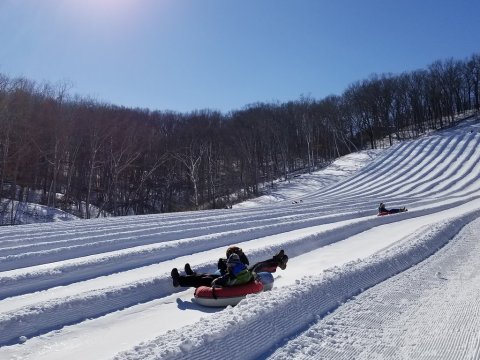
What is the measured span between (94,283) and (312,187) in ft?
125

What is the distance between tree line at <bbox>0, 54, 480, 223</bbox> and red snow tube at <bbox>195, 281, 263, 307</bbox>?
26.0 meters

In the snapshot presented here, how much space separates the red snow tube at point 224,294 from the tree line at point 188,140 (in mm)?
26020

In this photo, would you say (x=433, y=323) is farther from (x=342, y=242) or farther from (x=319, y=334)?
(x=342, y=242)

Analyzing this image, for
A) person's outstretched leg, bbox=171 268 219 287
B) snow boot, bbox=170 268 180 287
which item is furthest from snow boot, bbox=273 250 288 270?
snow boot, bbox=170 268 180 287

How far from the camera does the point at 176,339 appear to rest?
12.3ft

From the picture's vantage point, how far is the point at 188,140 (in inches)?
1981

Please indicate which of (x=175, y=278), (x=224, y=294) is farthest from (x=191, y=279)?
(x=224, y=294)

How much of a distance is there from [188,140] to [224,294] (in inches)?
1785

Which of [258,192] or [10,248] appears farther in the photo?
[258,192]

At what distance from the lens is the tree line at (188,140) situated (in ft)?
112

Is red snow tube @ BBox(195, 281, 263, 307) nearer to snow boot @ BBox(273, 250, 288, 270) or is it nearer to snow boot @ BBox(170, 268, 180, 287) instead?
snow boot @ BBox(170, 268, 180, 287)

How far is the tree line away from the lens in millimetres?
34000

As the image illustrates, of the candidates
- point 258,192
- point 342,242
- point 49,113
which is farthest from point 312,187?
point 342,242

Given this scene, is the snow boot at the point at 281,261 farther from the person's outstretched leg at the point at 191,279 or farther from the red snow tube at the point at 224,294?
the red snow tube at the point at 224,294
